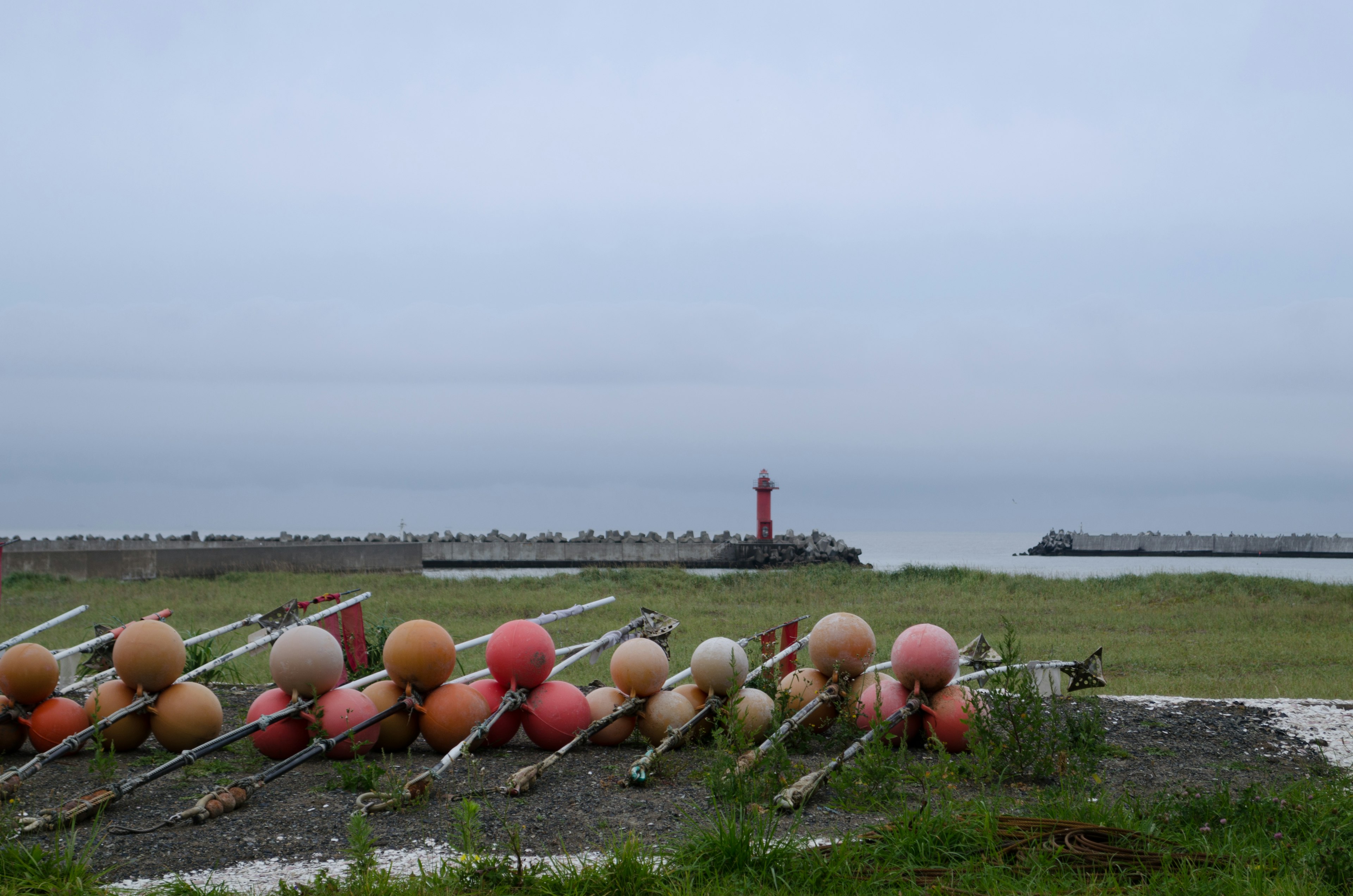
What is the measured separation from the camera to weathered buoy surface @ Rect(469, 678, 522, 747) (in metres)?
6.43

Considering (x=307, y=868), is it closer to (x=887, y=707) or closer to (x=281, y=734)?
(x=281, y=734)

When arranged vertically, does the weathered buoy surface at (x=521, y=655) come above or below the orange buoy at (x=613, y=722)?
above

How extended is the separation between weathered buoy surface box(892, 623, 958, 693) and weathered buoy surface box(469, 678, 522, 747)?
231 centimetres

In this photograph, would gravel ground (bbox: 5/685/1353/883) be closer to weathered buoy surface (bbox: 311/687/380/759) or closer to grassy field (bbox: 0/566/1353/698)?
weathered buoy surface (bbox: 311/687/380/759)

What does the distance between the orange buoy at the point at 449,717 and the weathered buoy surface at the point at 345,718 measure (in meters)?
0.29

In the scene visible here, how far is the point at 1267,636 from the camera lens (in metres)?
14.7

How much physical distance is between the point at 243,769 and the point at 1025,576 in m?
18.9

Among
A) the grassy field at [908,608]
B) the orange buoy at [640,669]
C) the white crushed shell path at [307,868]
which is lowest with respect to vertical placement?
the grassy field at [908,608]

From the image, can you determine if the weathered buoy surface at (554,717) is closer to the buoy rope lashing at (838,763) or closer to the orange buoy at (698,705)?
the orange buoy at (698,705)

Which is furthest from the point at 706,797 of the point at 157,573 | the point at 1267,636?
the point at 157,573

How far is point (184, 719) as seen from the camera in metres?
6.19

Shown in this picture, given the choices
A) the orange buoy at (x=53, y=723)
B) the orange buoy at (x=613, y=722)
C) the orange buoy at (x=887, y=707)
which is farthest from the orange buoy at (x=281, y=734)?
the orange buoy at (x=887, y=707)

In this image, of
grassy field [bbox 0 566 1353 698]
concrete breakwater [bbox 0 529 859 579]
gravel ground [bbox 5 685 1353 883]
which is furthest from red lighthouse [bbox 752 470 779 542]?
gravel ground [bbox 5 685 1353 883]

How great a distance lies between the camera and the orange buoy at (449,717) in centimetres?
620
